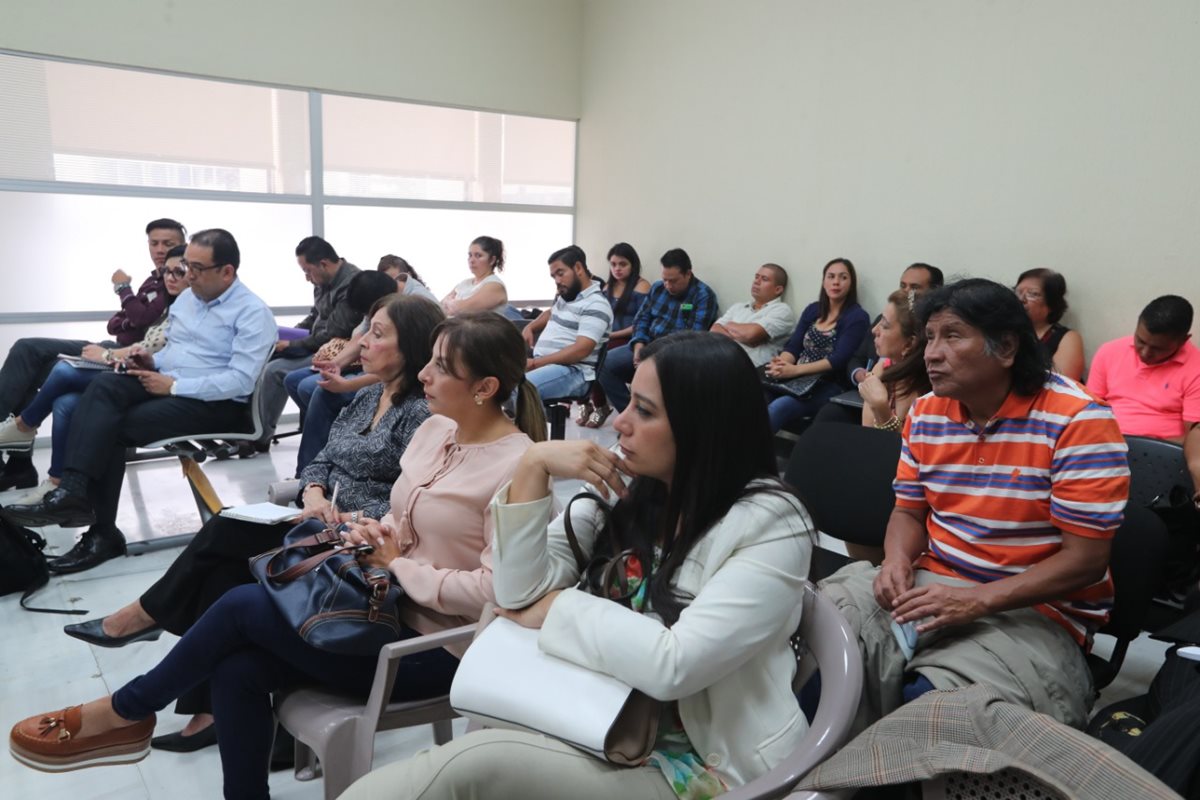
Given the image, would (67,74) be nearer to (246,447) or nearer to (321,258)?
(321,258)

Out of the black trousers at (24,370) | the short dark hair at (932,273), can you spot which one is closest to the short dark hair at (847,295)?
the short dark hair at (932,273)

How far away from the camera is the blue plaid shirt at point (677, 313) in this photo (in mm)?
5375

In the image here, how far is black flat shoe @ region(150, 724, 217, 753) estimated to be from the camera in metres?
2.01

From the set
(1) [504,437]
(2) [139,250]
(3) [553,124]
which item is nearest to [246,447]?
(2) [139,250]

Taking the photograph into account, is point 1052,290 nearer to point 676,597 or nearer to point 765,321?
point 765,321

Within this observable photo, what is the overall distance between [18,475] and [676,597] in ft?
12.6

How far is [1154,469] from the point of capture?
2238mm

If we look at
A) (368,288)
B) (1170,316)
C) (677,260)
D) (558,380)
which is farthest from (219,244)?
(1170,316)

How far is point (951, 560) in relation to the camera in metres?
1.59

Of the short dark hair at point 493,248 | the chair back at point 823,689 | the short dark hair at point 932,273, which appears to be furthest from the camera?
the short dark hair at point 493,248

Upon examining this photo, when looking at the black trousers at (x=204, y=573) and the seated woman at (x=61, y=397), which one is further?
the seated woman at (x=61, y=397)

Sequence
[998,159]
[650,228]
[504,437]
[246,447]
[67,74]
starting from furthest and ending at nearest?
[650,228], [67,74], [246,447], [998,159], [504,437]

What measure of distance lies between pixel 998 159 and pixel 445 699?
11.8ft

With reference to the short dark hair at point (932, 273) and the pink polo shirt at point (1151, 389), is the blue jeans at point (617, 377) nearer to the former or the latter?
the short dark hair at point (932, 273)
